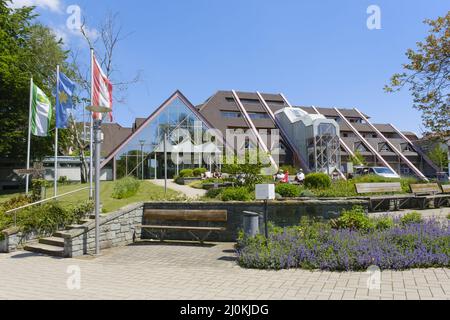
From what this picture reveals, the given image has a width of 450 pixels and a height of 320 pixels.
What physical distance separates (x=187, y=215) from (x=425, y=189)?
11446 millimetres

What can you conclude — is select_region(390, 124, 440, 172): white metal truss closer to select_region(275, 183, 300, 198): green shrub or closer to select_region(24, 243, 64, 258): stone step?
select_region(275, 183, 300, 198): green shrub

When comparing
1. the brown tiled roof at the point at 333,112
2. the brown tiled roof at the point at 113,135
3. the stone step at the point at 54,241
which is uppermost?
the brown tiled roof at the point at 333,112

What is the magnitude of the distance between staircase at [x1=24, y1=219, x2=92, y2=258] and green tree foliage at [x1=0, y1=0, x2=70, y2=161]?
2003 cm

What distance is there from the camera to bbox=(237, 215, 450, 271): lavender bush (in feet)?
20.0

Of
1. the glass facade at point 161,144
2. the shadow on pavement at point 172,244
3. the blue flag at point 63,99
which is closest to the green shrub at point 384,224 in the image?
the shadow on pavement at point 172,244

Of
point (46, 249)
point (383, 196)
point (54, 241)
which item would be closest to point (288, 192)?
point (383, 196)

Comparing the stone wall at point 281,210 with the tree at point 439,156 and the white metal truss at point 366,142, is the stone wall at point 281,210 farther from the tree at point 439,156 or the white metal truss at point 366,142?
the tree at point 439,156

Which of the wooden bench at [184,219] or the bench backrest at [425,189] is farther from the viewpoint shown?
the bench backrest at [425,189]

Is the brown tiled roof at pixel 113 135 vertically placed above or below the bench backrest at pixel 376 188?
above

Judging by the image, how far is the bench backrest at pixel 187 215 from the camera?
30.4ft

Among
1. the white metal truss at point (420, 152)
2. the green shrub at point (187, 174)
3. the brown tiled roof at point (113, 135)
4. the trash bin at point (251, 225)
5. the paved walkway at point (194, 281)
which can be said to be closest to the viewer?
the paved walkway at point (194, 281)

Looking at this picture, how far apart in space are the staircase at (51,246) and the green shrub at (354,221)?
21.0ft

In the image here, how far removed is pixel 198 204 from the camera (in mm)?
9758
